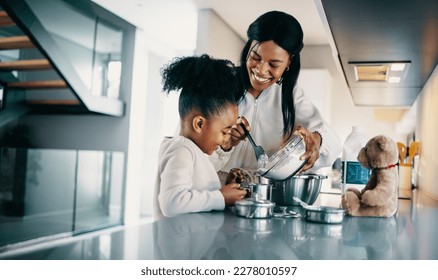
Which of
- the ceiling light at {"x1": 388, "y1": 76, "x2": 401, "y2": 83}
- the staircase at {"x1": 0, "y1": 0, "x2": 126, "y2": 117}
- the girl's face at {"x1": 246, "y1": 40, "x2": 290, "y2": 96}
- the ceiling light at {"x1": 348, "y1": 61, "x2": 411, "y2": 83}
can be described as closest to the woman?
the girl's face at {"x1": 246, "y1": 40, "x2": 290, "y2": 96}

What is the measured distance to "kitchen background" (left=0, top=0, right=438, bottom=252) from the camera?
921 millimetres

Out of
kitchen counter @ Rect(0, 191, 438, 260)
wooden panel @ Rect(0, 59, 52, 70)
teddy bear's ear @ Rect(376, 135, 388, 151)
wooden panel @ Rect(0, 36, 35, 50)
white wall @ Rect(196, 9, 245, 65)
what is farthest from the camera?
wooden panel @ Rect(0, 59, 52, 70)

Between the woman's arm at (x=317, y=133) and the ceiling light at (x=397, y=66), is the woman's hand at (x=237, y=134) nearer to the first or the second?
the woman's arm at (x=317, y=133)

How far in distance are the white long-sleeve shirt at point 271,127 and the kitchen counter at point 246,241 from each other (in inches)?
6.9

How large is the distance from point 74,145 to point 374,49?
159 centimetres

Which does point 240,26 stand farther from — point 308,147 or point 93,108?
point 93,108

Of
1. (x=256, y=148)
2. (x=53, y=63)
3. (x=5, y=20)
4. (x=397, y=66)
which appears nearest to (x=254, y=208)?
Answer: (x=256, y=148)

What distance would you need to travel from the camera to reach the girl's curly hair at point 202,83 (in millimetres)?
706

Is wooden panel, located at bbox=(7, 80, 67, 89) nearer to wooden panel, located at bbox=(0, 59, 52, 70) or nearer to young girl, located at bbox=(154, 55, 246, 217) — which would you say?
wooden panel, located at bbox=(0, 59, 52, 70)

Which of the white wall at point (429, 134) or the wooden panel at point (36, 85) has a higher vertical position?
the wooden panel at point (36, 85)

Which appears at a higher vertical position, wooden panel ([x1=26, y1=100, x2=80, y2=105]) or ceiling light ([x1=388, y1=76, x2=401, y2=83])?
ceiling light ([x1=388, y1=76, x2=401, y2=83])

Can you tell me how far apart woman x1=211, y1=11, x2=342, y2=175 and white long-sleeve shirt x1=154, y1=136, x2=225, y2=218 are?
82mm

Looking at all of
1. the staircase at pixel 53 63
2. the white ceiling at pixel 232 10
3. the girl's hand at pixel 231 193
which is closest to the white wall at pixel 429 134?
the white ceiling at pixel 232 10

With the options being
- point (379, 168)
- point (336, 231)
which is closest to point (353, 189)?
point (379, 168)
